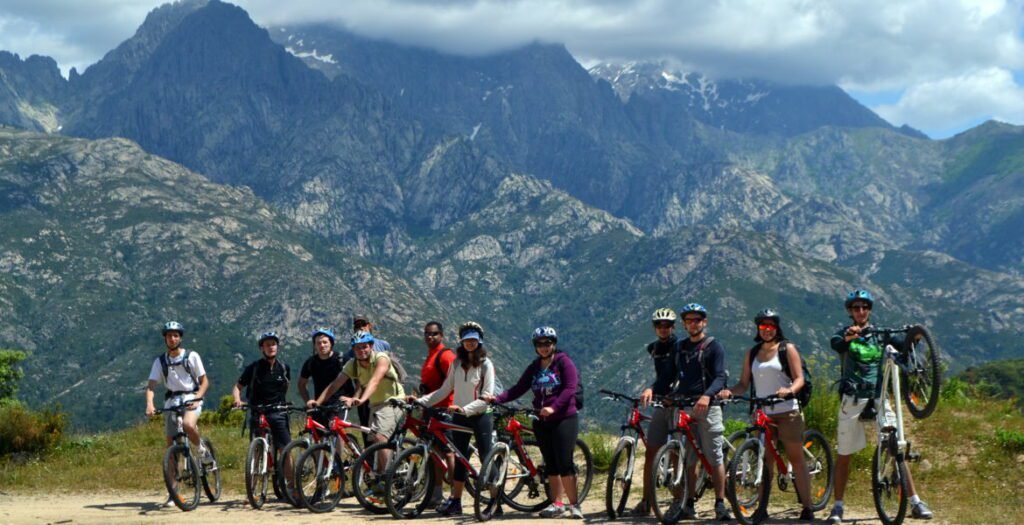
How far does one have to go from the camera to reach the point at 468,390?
15.4 m

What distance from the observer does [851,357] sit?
13719mm

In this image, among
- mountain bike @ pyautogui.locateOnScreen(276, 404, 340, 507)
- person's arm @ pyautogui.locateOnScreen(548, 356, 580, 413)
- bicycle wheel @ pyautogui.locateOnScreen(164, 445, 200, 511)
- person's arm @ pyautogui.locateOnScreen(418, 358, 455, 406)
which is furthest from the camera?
bicycle wheel @ pyautogui.locateOnScreen(164, 445, 200, 511)

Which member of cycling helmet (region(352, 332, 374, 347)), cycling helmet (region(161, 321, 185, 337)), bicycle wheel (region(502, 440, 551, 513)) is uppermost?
cycling helmet (region(161, 321, 185, 337))

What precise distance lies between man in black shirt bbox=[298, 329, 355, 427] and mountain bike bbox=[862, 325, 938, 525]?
836cm

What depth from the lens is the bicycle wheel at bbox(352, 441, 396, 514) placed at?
1546 cm

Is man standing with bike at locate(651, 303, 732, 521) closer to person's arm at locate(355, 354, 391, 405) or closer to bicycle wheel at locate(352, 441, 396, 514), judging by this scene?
bicycle wheel at locate(352, 441, 396, 514)

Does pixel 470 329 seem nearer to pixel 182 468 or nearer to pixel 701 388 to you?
pixel 701 388

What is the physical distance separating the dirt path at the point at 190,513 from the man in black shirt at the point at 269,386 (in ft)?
3.93

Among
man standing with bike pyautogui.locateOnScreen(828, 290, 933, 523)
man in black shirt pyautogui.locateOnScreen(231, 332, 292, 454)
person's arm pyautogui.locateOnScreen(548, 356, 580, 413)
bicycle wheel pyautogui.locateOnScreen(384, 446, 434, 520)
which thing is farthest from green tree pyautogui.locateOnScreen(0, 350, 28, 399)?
man standing with bike pyautogui.locateOnScreen(828, 290, 933, 523)

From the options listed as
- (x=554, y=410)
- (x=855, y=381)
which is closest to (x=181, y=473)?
(x=554, y=410)

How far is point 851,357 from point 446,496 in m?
7.21

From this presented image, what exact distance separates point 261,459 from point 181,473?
54.7 inches

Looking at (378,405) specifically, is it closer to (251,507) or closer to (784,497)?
(251,507)

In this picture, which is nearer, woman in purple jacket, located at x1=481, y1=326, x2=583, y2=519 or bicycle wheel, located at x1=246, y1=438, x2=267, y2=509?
woman in purple jacket, located at x1=481, y1=326, x2=583, y2=519
